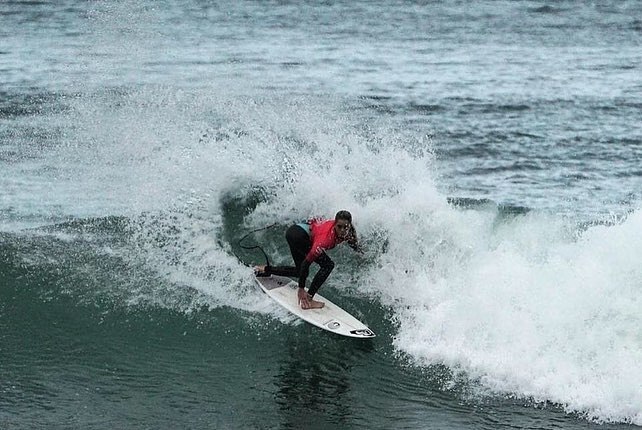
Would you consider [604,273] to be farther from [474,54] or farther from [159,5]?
[159,5]

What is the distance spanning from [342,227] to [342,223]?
0.07 m

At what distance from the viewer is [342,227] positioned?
540 inches

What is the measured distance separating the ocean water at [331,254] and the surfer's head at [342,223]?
1.60 m

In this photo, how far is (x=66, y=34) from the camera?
129 ft

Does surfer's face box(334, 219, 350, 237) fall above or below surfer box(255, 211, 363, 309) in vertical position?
above

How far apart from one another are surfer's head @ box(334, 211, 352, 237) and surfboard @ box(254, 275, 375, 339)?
131cm

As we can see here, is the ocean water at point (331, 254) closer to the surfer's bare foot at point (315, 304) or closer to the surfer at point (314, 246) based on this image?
the surfer's bare foot at point (315, 304)

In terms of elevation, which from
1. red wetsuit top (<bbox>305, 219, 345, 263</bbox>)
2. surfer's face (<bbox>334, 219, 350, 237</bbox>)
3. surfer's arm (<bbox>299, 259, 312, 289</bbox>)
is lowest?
surfer's arm (<bbox>299, 259, 312, 289</bbox>)

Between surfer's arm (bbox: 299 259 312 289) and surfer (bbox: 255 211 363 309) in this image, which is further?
surfer's arm (bbox: 299 259 312 289)

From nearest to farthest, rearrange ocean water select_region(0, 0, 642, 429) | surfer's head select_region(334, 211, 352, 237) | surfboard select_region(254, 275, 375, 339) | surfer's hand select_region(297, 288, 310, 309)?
ocean water select_region(0, 0, 642, 429)
surfer's head select_region(334, 211, 352, 237)
surfboard select_region(254, 275, 375, 339)
surfer's hand select_region(297, 288, 310, 309)

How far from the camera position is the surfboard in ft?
45.9

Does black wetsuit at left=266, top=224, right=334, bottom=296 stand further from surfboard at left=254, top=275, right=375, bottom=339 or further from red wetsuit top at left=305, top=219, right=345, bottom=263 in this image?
surfboard at left=254, top=275, right=375, bottom=339

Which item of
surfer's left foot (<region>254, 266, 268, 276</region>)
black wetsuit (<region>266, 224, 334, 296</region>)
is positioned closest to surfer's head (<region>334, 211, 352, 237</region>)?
black wetsuit (<region>266, 224, 334, 296</region>)

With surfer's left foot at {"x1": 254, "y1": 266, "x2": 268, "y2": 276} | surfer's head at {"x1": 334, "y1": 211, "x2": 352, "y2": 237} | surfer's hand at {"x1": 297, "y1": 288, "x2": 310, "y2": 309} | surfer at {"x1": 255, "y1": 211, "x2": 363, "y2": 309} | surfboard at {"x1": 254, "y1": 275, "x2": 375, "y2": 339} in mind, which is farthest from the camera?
surfer's left foot at {"x1": 254, "y1": 266, "x2": 268, "y2": 276}
